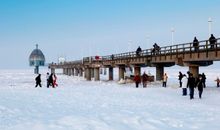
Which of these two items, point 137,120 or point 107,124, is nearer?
point 107,124

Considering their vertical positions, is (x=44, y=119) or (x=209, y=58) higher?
(x=209, y=58)

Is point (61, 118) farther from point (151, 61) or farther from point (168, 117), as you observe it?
point (151, 61)

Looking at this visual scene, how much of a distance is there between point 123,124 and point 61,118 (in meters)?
2.24

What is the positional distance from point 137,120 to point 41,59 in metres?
145

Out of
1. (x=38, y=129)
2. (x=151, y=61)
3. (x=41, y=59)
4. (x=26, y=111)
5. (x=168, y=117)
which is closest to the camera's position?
(x=38, y=129)

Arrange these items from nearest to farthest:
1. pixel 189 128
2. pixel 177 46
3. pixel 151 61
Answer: pixel 189 128 < pixel 177 46 < pixel 151 61

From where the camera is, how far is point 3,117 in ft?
38.4

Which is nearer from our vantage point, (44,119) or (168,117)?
(44,119)

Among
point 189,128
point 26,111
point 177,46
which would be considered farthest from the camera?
→ point 177,46

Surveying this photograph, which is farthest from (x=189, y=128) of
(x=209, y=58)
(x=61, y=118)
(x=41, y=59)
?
(x=41, y=59)

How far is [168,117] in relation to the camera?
12.6 metres

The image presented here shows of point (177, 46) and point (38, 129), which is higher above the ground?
point (177, 46)

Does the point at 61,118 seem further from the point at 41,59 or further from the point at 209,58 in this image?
the point at 41,59

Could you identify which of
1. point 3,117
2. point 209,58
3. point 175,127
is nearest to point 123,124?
point 175,127
